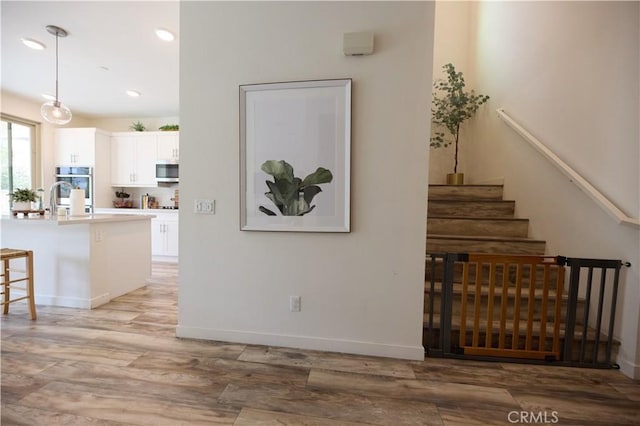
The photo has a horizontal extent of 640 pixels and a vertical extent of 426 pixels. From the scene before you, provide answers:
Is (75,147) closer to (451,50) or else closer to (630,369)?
(451,50)

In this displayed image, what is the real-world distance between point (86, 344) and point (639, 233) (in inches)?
158

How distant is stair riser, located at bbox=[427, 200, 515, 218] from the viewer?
10.2 feet

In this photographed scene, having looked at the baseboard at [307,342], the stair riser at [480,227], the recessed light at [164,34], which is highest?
the recessed light at [164,34]

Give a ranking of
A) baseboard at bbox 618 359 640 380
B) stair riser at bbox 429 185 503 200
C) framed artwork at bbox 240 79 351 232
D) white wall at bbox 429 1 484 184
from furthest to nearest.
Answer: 1. white wall at bbox 429 1 484 184
2. stair riser at bbox 429 185 503 200
3. framed artwork at bbox 240 79 351 232
4. baseboard at bbox 618 359 640 380

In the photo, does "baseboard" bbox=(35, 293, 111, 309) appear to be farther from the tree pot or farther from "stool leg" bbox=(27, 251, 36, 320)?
the tree pot

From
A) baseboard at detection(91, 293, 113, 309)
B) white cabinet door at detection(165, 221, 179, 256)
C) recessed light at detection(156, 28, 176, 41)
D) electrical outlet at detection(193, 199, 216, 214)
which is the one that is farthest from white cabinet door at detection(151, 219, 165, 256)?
electrical outlet at detection(193, 199, 216, 214)

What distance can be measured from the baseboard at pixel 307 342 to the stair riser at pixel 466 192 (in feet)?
6.03

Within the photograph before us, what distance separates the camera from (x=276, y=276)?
2.28 m

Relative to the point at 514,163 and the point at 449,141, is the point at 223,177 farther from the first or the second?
the point at 449,141

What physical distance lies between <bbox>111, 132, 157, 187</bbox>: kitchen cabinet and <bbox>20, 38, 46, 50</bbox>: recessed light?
224cm

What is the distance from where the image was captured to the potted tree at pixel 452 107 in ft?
12.6

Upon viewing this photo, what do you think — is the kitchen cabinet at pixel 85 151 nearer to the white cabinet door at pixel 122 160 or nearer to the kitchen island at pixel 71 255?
the white cabinet door at pixel 122 160
